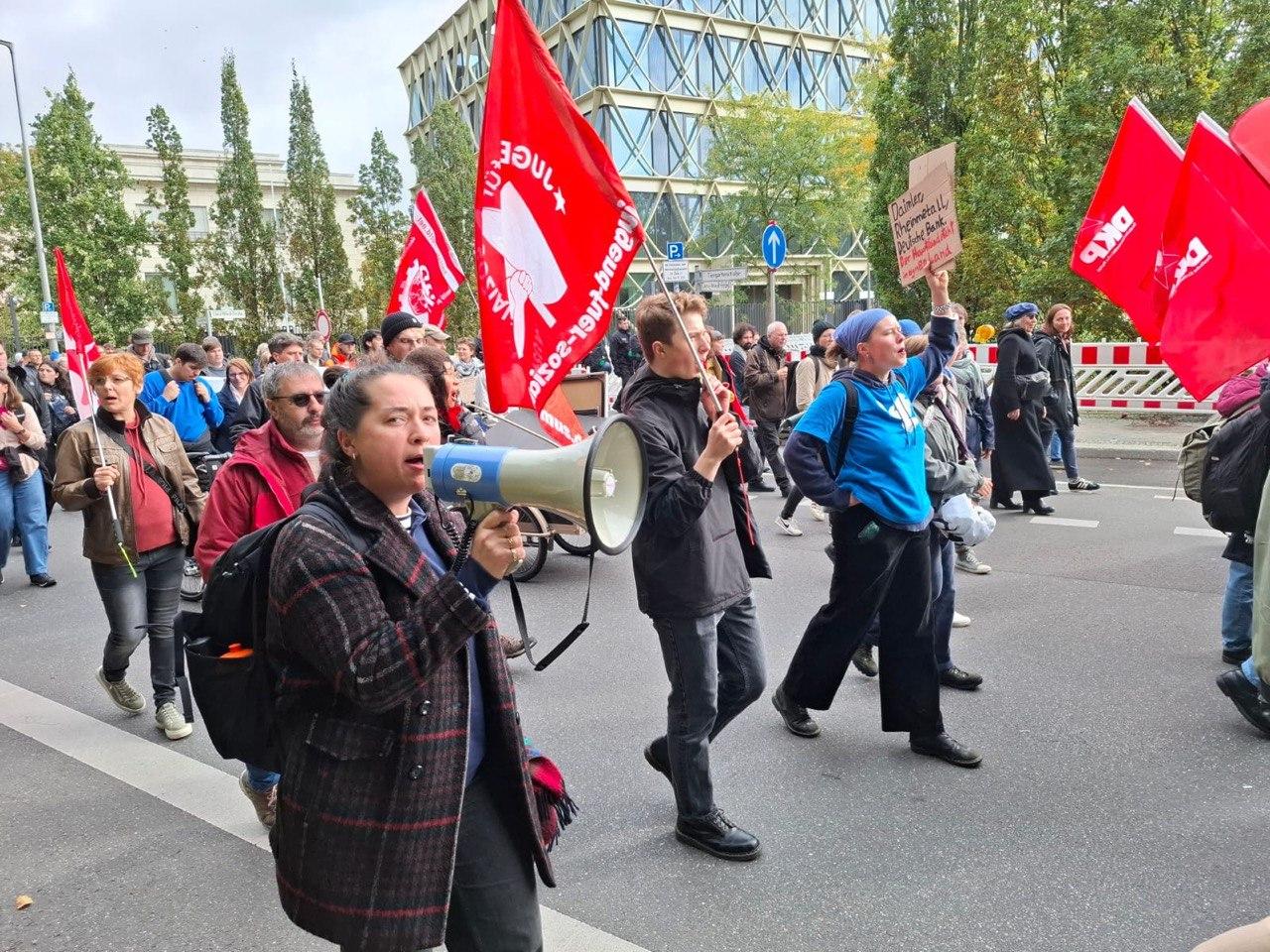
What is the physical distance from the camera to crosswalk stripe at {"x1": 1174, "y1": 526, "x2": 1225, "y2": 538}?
23.8 feet

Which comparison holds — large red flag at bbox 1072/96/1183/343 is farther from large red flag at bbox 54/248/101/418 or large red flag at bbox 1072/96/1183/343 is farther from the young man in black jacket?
large red flag at bbox 54/248/101/418

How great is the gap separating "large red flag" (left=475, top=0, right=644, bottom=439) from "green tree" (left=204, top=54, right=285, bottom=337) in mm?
36146

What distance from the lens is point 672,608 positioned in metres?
3.03

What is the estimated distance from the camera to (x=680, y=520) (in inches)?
114

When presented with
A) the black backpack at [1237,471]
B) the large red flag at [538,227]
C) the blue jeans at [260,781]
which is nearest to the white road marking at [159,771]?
the blue jeans at [260,781]

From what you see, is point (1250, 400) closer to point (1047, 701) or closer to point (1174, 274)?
point (1174, 274)

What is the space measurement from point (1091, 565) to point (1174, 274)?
3.28 m

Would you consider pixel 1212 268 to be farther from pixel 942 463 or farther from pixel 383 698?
pixel 383 698

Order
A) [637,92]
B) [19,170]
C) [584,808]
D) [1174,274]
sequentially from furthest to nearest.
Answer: [637,92] < [19,170] < [1174,274] < [584,808]

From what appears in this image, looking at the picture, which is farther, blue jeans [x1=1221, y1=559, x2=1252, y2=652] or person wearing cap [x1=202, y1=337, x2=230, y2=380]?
person wearing cap [x1=202, y1=337, x2=230, y2=380]

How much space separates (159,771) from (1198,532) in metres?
7.23

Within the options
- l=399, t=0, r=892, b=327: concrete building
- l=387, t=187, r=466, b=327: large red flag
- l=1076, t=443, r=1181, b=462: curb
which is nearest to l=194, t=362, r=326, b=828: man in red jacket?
l=387, t=187, r=466, b=327: large red flag

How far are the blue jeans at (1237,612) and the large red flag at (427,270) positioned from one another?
5.10m

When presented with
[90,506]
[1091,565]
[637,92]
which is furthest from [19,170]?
[1091,565]
